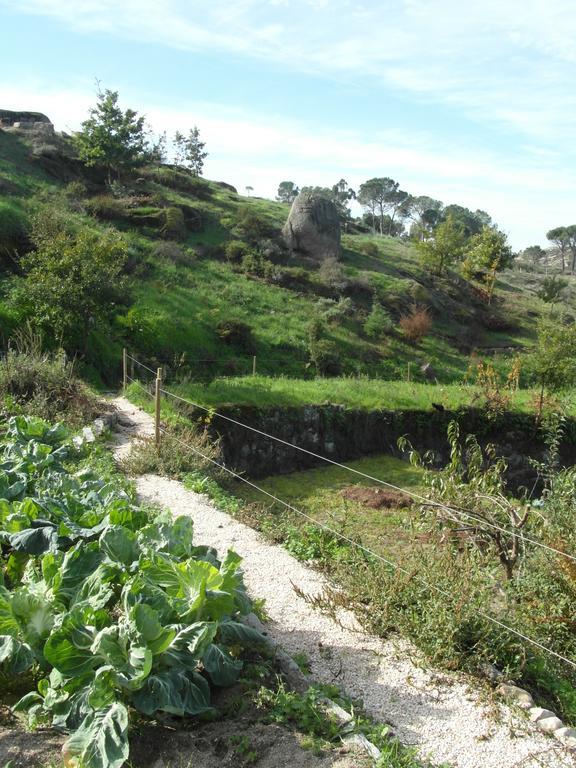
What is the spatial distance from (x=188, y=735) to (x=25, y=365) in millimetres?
10038

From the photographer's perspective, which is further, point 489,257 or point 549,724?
point 489,257

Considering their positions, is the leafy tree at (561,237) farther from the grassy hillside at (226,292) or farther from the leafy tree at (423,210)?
the grassy hillside at (226,292)

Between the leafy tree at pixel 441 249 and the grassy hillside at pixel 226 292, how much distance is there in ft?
3.23

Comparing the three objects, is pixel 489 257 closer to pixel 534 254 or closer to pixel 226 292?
pixel 226 292

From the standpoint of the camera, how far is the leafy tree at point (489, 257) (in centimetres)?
4166

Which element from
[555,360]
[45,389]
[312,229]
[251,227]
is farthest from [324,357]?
[251,227]

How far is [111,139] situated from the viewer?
36469mm

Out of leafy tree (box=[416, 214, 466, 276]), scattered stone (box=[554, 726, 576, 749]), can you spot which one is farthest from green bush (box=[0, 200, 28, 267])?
leafy tree (box=[416, 214, 466, 276])

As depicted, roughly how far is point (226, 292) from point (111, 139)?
51.4ft

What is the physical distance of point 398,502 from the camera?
1198cm

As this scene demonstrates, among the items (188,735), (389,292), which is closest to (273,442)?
(188,735)

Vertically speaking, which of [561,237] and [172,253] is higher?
[561,237]

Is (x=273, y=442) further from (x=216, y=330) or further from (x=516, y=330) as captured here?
(x=516, y=330)

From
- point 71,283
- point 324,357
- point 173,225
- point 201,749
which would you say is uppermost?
point 173,225
